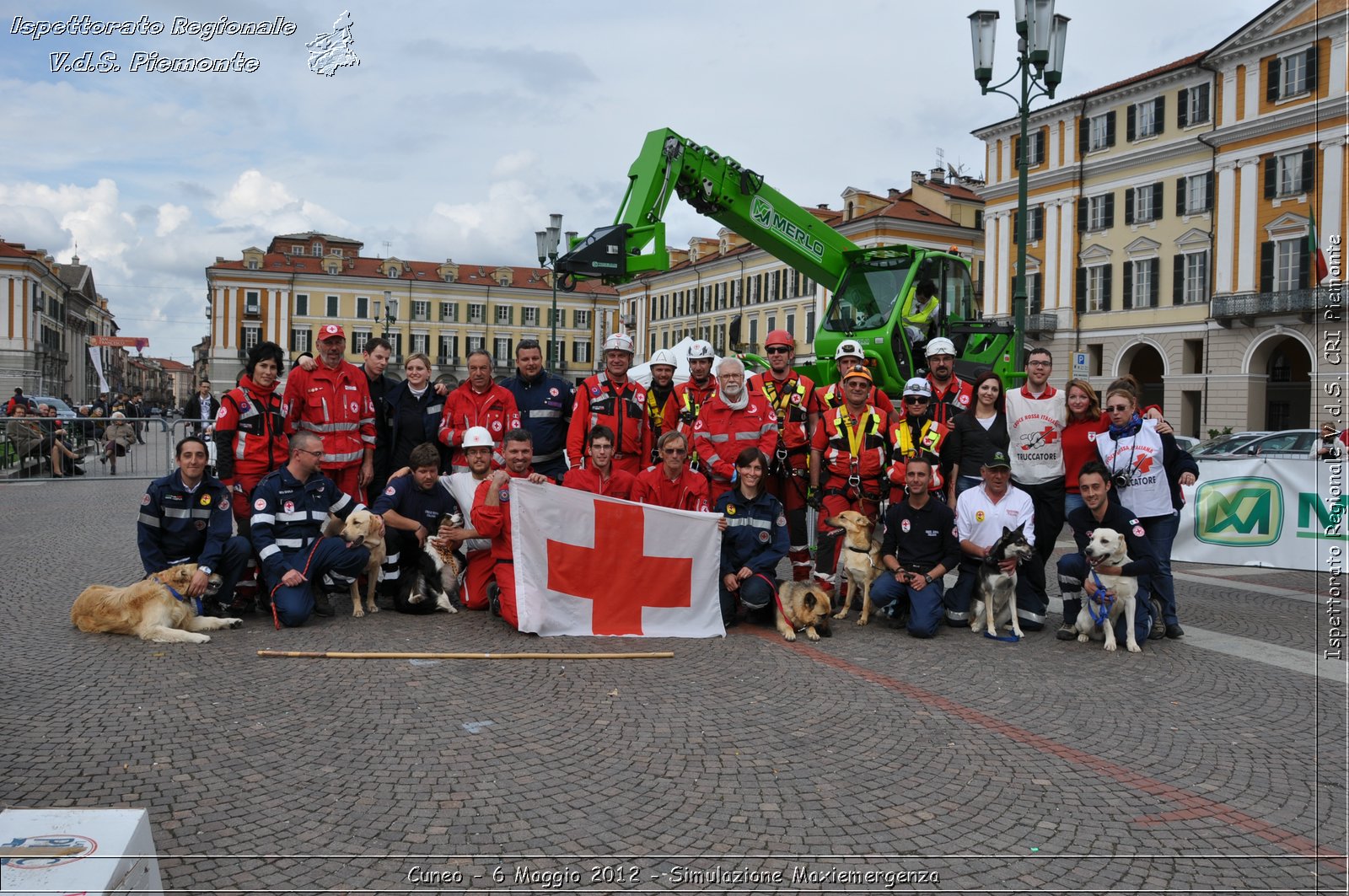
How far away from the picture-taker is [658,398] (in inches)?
334

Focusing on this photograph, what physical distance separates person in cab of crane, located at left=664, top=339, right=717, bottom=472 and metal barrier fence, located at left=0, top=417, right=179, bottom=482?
532 inches

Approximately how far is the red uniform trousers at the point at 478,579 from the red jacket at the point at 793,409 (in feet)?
8.74

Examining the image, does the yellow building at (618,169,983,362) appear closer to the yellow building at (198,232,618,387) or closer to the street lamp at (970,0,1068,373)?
the yellow building at (198,232,618,387)

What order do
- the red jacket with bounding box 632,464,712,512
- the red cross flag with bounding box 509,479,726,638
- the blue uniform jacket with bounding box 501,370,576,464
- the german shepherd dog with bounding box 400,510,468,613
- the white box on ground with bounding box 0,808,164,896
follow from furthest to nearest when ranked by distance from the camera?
the blue uniform jacket with bounding box 501,370,576,464, the red jacket with bounding box 632,464,712,512, the german shepherd dog with bounding box 400,510,468,613, the red cross flag with bounding box 509,479,726,638, the white box on ground with bounding box 0,808,164,896

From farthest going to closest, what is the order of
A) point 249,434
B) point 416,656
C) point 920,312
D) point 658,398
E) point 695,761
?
point 920,312, point 658,398, point 249,434, point 416,656, point 695,761

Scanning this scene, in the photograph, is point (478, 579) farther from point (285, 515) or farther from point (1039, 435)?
point (1039, 435)

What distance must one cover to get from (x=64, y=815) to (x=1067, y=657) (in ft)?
19.2

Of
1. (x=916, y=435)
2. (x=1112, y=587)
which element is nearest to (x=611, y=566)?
(x=916, y=435)

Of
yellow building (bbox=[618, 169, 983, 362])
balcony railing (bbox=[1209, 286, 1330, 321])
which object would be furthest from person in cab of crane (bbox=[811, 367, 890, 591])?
yellow building (bbox=[618, 169, 983, 362])

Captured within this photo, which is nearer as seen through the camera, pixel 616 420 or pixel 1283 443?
pixel 616 420

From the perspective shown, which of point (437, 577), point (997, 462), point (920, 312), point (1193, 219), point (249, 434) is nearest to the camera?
point (997, 462)

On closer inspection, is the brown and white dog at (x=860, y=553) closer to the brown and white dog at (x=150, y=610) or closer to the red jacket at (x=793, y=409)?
the red jacket at (x=793, y=409)

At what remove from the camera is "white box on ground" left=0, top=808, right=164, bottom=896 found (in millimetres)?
2324

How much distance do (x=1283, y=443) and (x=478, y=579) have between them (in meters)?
15.6
